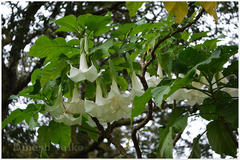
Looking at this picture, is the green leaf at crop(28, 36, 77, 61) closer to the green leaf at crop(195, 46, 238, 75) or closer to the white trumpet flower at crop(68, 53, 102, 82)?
the white trumpet flower at crop(68, 53, 102, 82)

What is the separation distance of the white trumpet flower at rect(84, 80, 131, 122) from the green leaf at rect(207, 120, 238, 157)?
0.23 m

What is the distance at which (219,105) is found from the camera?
73cm

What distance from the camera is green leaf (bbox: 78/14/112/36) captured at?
78 cm

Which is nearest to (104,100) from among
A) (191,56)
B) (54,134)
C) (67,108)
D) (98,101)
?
(98,101)

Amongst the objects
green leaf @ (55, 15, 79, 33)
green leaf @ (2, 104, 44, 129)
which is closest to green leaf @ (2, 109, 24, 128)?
green leaf @ (2, 104, 44, 129)

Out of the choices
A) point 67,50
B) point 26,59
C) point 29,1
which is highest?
point 29,1

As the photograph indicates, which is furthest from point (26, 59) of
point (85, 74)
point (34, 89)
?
point (85, 74)

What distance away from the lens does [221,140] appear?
0.74 meters

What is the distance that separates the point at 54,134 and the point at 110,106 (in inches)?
13.5

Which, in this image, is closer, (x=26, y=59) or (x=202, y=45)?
(x=202, y=45)

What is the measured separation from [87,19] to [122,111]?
10.3 inches

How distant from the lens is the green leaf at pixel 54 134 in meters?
0.94

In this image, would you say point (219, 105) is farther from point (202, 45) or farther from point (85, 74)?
point (85, 74)

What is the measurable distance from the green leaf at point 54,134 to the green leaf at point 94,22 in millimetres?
334
